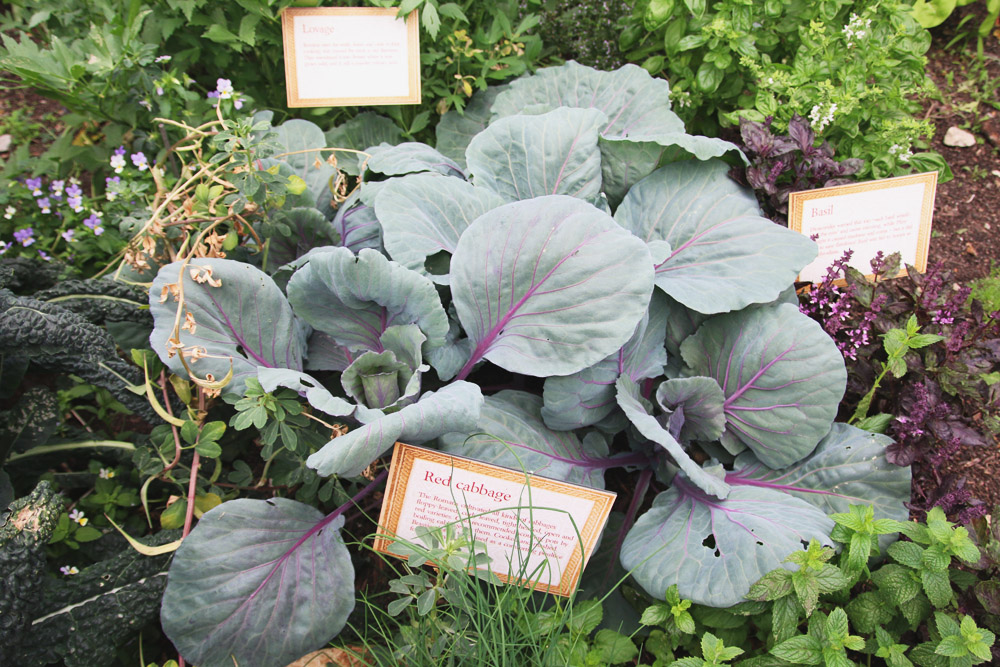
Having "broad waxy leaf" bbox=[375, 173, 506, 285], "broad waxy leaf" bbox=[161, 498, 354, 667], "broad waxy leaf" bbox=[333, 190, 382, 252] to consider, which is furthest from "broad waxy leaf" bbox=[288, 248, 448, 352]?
"broad waxy leaf" bbox=[161, 498, 354, 667]

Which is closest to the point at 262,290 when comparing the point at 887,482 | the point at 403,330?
the point at 403,330

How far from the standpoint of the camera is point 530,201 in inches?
50.5

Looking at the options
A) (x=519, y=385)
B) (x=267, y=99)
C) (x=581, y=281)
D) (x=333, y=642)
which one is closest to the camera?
(x=581, y=281)

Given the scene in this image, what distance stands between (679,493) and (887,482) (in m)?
0.41

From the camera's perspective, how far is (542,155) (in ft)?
4.88

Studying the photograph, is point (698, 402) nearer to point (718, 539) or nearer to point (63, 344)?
point (718, 539)

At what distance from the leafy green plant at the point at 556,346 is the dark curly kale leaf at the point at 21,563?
222mm

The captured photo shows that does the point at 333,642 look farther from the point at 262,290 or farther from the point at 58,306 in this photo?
the point at 58,306

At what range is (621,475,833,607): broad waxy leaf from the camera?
1198 millimetres

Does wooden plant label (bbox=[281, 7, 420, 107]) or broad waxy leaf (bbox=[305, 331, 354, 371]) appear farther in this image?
wooden plant label (bbox=[281, 7, 420, 107])

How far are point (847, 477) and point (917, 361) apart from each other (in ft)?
1.01

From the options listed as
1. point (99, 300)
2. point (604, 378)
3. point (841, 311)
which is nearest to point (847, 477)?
point (841, 311)

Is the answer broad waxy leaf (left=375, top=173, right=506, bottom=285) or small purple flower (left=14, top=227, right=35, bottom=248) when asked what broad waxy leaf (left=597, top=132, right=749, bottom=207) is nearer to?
broad waxy leaf (left=375, top=173, right=506, bottom=285)

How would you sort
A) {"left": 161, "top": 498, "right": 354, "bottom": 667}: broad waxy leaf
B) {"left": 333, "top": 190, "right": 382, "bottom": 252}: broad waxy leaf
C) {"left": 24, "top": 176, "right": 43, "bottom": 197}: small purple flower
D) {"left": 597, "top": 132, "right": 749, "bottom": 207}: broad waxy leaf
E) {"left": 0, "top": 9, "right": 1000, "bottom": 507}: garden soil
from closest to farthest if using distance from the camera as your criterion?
{"left": 161, "top": 498, "right": 354, "bottom": 667}: broad waxy leaf < {"left": 597, "top": 132, "right": 749, "bottom": 207}: broad waxy leaf < {"left": 333, "top": 190, "right": 382, "bottom": 252}: broad waxy leaf < {"left": 24, "top": 176, "right": 43, "bottom": 197}: small purple flower < {"left": 0, "top": 9, "right": 1000, "bottom": 507}: garden soil
